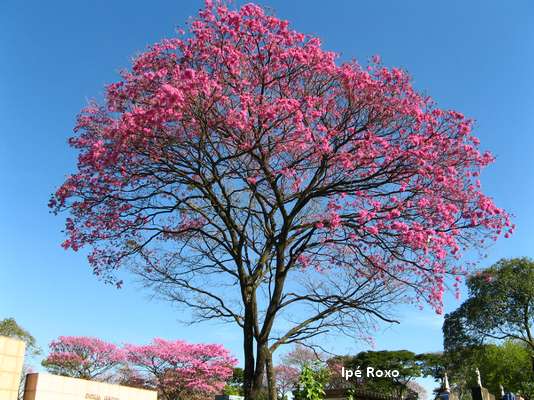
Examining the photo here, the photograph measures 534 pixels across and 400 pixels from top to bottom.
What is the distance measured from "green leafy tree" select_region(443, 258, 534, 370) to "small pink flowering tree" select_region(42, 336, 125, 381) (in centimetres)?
2449

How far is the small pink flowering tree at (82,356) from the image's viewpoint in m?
36.2

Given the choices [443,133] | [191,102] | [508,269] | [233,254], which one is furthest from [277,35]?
[508,269]

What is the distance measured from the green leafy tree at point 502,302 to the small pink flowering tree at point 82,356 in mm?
24492

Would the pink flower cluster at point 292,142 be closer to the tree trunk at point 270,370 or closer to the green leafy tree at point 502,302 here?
the tree trunk at point 270,370

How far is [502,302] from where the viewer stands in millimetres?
29656

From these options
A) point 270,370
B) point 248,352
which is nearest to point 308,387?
point 270,370

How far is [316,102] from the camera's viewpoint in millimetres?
10055

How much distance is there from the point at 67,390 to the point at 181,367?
17.4 meters

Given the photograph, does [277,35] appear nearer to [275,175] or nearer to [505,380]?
[275,175]

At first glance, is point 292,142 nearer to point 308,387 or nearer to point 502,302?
point 308,387

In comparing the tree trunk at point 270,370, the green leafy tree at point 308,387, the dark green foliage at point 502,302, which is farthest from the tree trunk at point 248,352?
the dark green foliage at point 502,302

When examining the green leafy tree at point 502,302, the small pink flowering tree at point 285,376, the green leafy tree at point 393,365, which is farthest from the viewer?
the green leafy tree at point 393,365

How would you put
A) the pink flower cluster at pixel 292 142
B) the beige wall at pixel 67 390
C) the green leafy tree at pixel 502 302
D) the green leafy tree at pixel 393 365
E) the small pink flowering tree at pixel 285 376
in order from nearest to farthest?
the pink flower cluster at pixel 292 142, the beige wall at pixel 67 390, the green leafy tree at pixel 502 302, the small pink flowering tree at pixel 285 376, the green leafy tree at pixel 393 365

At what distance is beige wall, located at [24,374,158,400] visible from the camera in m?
18.6
